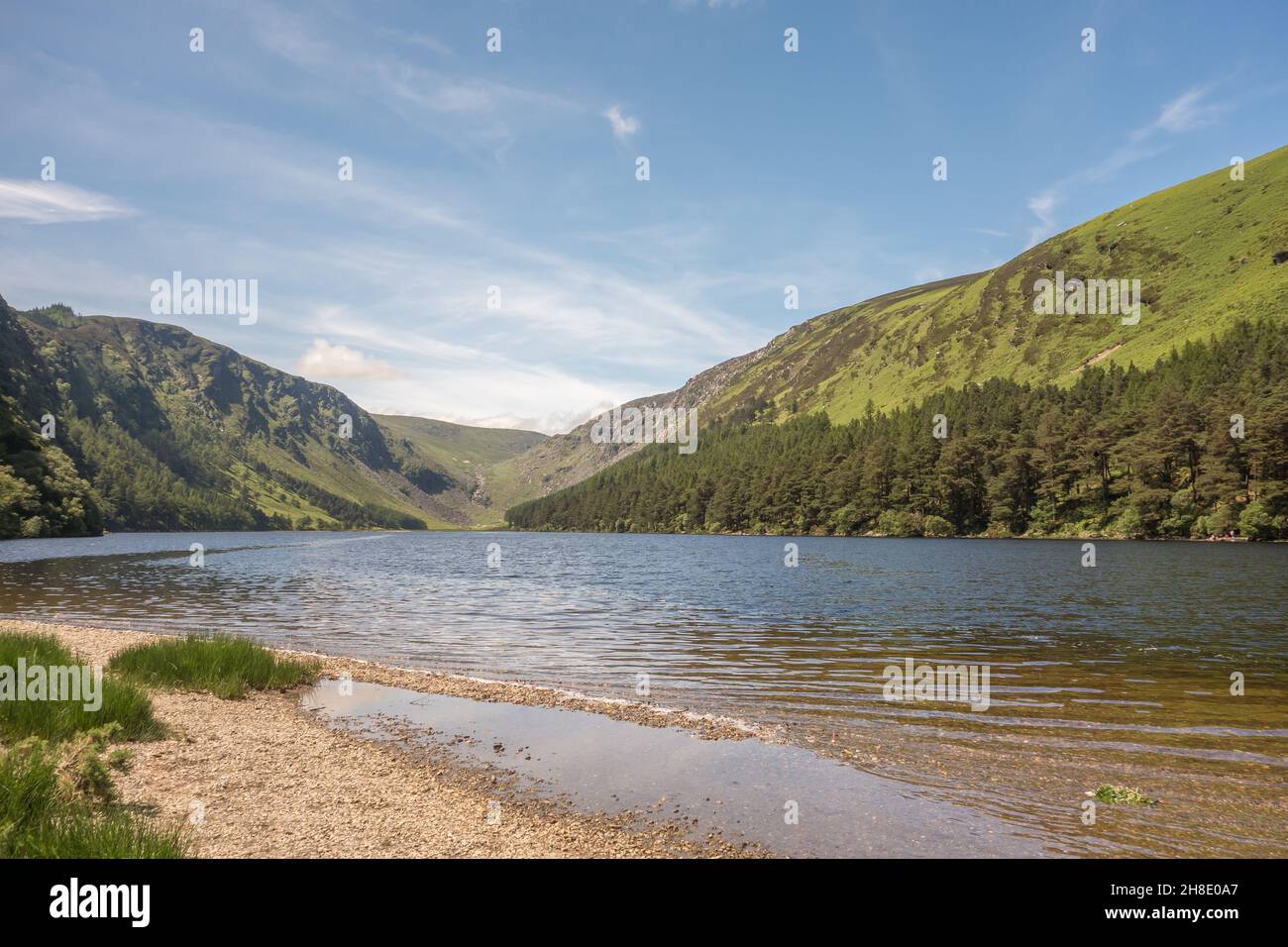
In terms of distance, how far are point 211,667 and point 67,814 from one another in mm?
15076

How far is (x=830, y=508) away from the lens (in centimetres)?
19238

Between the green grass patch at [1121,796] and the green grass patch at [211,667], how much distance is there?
23.8 m

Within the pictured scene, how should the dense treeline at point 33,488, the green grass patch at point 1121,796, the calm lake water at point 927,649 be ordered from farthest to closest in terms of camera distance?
1. the dense treeline at point 33,488
2. the calm lake water at point 927,649
3. the green grass patch at point 1121,796

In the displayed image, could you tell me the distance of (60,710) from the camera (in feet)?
49.1

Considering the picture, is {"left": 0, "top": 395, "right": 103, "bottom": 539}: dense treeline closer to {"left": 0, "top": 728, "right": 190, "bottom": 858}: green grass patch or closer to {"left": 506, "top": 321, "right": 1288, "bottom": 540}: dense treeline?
{"left": 0, "top": 728, "right": 190, "bottom": 858}: green grass patch

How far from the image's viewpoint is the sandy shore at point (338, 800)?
38.2ft

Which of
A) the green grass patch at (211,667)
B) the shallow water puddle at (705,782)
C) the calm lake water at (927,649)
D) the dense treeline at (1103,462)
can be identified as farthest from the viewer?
the dense treeline at (1103,462)

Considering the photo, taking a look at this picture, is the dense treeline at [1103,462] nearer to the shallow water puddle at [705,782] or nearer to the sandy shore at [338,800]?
the shallow water puddle at [705,782]

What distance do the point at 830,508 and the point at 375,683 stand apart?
177m

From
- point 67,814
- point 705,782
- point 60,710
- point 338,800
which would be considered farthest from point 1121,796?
point 60,710

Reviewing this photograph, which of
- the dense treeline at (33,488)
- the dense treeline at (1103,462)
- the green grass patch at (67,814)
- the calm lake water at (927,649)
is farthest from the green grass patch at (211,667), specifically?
the dense treeline at (33,488)

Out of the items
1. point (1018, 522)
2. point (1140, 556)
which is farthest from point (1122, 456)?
point (1140, 556)

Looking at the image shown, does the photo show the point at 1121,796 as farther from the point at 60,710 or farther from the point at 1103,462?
the point at 1103,462
